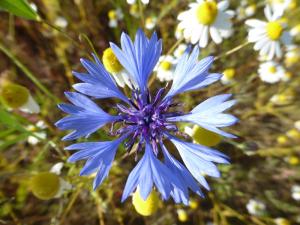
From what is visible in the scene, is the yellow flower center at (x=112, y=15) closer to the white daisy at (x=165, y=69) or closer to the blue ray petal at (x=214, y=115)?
the white daisy at (x=165, y=69)

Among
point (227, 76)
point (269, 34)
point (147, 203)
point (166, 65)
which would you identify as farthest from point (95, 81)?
point (227, 76)

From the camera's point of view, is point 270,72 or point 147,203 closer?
point 147,203

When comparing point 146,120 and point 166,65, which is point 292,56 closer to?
point 166,65

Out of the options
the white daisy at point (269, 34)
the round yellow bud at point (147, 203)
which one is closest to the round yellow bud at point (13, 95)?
the round yellow bud at point (147, 203)

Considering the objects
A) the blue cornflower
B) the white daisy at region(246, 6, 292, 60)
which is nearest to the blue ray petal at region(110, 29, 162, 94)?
the blue cornflower

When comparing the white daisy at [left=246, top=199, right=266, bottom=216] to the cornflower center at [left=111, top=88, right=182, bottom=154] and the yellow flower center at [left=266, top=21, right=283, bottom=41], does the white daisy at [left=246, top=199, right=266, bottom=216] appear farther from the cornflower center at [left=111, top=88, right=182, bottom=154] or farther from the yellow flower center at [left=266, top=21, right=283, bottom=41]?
the cornflower center at [left=111, top=88, right=182, bottom=154]

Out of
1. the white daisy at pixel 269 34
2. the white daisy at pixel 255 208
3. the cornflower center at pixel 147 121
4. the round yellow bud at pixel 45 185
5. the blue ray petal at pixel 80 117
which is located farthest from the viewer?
the white daisy at pixel 255 208
